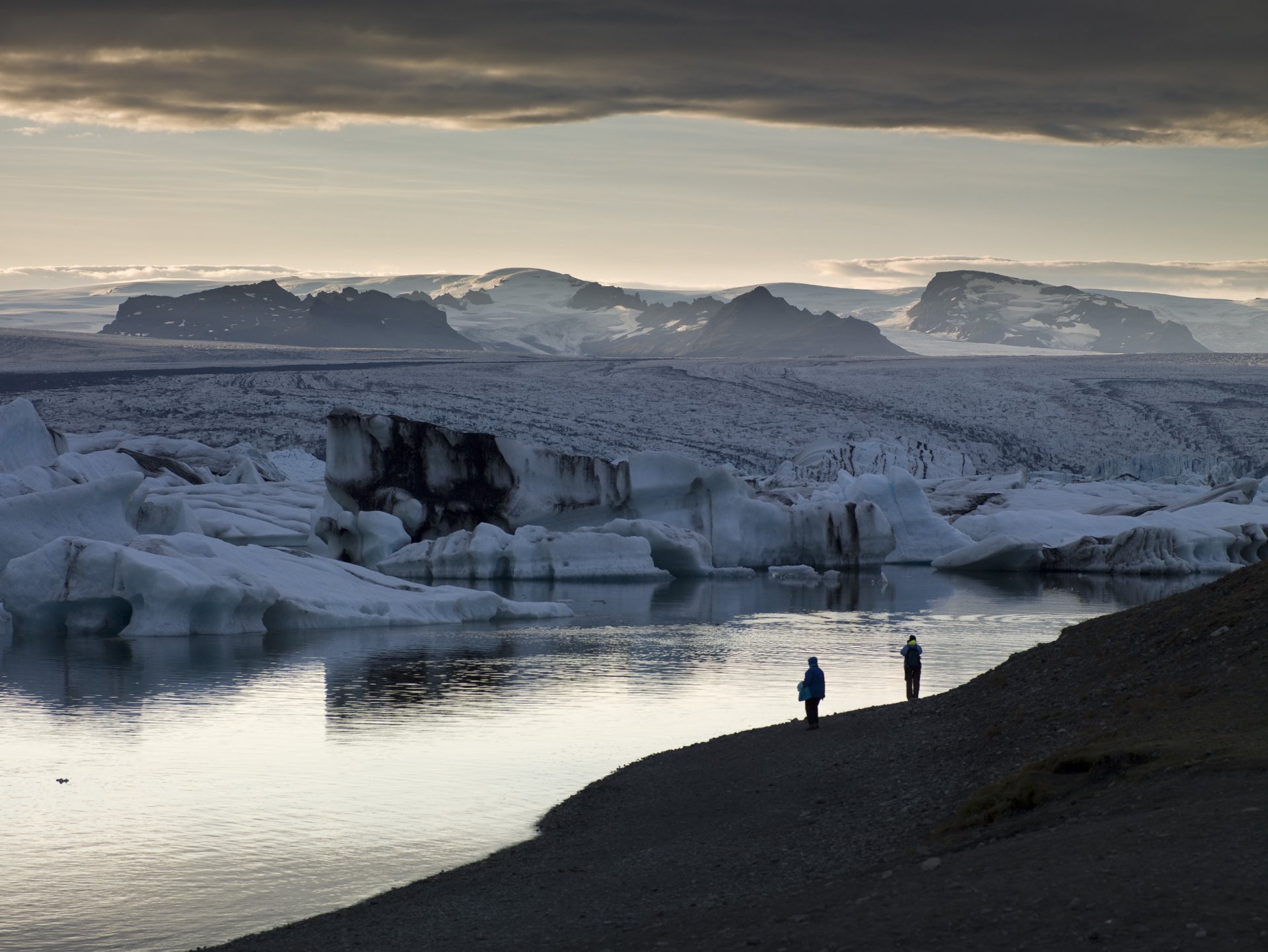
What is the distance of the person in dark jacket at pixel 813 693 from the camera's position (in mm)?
13445

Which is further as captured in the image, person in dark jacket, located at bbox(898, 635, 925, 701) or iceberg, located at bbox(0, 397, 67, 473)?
iceberg, located at bbox(0, 397, 67, 473)

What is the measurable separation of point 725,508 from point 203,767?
23078 mm

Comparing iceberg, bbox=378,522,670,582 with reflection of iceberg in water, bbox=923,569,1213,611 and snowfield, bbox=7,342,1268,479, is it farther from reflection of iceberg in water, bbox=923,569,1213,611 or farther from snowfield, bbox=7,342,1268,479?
snowfield, bbox=7,342,1268,479

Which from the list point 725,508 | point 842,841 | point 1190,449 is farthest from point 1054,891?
point 1190,449

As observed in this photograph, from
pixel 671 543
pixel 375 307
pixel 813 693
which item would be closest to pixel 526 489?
pixel 671 543

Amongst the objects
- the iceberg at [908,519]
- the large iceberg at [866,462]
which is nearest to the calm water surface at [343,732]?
the iceberg at [908,519]

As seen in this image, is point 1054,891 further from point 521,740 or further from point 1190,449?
point 1190,449

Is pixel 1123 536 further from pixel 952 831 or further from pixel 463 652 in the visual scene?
pixel 952 831

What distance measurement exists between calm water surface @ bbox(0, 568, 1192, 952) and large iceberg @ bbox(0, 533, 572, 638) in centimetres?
52

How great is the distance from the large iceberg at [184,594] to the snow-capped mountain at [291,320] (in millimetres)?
139081

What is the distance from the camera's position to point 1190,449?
68812 mm

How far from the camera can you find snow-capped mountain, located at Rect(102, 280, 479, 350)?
541ft

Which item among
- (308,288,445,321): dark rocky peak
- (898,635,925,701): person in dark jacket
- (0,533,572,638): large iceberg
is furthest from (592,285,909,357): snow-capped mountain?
(898,635,925,701): person in dark jacket

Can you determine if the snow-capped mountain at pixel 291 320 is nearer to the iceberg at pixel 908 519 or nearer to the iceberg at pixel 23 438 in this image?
the iceberg at pixel 23 438
